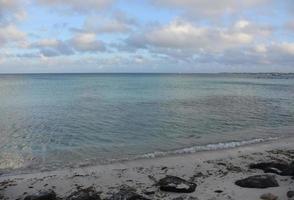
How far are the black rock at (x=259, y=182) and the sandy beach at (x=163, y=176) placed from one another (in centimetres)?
21

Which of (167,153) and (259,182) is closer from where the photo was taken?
(259,182)

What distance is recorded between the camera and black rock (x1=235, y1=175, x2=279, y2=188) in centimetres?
1321

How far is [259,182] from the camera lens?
43.7 ft

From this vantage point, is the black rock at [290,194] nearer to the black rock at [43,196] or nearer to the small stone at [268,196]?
the small stone at [268,196]

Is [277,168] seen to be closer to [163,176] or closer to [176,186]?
[163,176]

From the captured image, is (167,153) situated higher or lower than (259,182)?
lower

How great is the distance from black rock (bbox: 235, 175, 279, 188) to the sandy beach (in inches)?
8.3

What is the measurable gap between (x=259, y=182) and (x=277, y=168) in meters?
2.60

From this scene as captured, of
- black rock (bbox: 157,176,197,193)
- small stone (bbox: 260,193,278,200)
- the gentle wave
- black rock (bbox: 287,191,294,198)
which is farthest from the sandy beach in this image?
the gentle wave

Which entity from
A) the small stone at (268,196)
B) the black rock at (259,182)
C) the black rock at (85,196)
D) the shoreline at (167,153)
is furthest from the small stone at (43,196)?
the small stone at (268,196)

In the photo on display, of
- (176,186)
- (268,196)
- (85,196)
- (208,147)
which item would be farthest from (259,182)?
(208,147)

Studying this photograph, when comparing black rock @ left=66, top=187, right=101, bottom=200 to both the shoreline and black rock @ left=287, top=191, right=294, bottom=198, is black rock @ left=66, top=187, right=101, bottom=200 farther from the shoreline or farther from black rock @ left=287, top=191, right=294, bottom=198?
black rock @ left=287, top=191, right=294, bottom=198

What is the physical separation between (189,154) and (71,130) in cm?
1085

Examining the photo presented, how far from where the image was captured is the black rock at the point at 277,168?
14.8 meters
